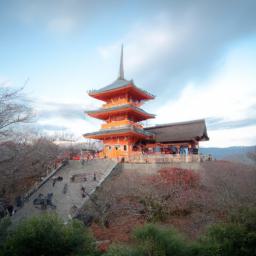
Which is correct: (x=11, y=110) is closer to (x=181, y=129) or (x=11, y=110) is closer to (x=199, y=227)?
(x=199, y=227)

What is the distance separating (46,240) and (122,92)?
21.5 meters

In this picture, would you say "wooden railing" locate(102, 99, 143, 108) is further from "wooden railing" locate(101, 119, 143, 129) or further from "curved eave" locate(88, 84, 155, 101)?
"wooden railing" locate(101, 119, 143, 129)

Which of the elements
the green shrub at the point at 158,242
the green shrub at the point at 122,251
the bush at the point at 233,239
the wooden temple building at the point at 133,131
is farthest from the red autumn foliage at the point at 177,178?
the green shrub at the point at 122,251

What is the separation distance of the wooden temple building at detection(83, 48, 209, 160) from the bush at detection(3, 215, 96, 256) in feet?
54.6

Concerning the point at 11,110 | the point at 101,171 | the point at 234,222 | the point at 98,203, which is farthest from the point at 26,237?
the point at 101,171

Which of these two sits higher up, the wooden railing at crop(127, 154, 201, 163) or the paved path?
the wooden railing at crop(127, 154, 201, 163)

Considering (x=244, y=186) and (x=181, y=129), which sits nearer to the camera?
(x=244, y=186)

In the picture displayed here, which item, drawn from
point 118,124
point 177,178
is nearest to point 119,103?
point 118,124

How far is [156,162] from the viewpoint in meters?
19.7

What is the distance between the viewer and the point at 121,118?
26.7m

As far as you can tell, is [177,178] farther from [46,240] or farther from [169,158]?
[46,240]

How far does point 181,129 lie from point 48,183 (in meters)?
15.2

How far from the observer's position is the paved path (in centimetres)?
1493

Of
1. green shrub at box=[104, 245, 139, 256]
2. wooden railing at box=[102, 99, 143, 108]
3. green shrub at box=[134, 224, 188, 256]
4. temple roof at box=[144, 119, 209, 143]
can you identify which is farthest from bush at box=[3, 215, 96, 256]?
wooden railing at box=[102, 99, 143, 108]
